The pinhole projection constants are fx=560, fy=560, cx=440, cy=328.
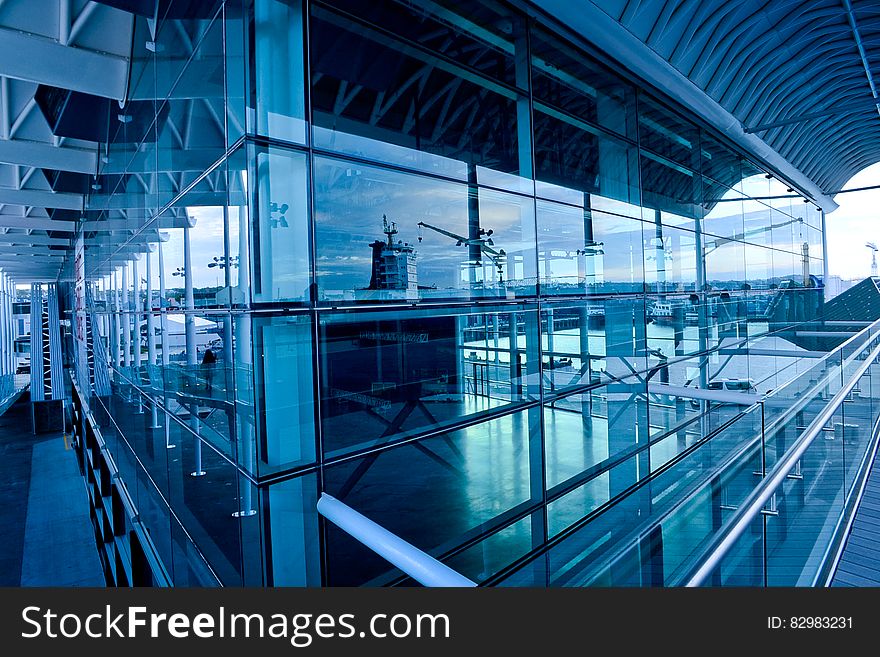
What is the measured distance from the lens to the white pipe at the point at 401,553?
2033 mm

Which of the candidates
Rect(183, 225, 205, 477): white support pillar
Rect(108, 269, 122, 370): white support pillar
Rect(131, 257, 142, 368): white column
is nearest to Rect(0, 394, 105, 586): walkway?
Rect(108, 269, 122, 370): white support pillar

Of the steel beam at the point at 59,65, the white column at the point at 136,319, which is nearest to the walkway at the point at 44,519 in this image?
the white column at the point at 136,319

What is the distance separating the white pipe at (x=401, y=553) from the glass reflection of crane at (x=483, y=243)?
4562mm

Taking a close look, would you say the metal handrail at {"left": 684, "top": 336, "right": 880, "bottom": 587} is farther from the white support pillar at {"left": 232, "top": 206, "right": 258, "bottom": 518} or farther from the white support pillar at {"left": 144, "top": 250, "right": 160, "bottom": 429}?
the white support pillar at {"left": 144, "top": 250, "right": 160, "bottom": 429}

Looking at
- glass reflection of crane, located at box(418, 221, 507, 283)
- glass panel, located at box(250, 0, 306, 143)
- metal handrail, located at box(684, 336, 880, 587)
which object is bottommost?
metal handrail, located at box(684, 336, 880, 587)

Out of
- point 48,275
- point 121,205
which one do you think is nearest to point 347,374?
point 121,205

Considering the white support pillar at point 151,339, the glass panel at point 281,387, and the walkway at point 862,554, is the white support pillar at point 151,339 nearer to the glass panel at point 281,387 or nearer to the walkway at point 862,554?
the glass panel at point 281,387

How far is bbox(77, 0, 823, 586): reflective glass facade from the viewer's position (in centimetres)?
402

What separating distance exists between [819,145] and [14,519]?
28.4 metres

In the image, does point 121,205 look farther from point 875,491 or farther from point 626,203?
point 875,491

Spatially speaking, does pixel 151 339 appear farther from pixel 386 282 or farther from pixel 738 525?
pixel 738 525

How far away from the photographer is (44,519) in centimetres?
1753

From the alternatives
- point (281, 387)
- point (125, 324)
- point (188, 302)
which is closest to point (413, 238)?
point (188, 302)

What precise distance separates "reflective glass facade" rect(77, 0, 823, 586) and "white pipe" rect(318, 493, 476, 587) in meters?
1.21
